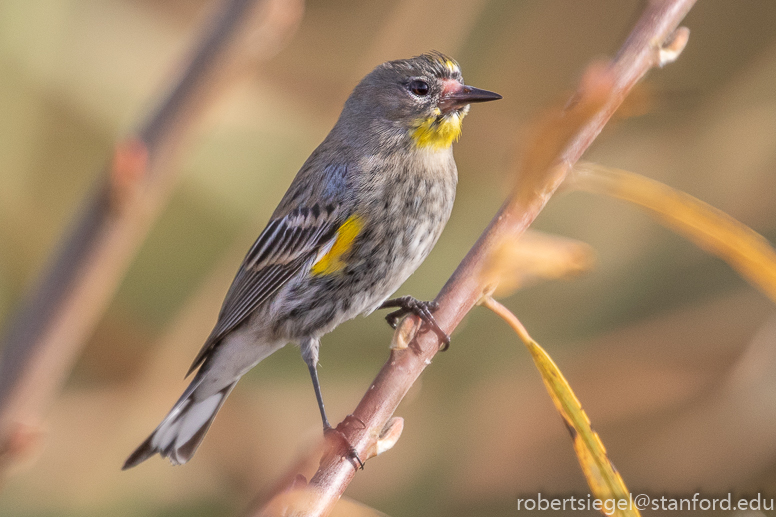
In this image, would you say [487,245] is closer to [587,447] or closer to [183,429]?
[587,447]

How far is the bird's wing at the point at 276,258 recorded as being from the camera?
1234 mm

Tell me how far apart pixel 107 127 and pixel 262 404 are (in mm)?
594

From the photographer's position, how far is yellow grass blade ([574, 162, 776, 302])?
42 cm

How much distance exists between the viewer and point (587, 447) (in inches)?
19.1

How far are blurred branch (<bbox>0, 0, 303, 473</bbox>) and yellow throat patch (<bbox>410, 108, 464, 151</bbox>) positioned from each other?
84 centimetres

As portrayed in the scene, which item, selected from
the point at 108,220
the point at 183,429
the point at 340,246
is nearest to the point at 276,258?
the point at 340,246

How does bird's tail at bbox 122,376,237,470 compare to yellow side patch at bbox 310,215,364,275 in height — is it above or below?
below

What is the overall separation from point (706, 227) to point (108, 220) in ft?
1.12

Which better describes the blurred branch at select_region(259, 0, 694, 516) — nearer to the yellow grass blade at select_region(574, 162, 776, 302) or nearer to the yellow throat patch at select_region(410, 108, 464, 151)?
the yellow grass blade at select_region(574, 162, 776, 302)

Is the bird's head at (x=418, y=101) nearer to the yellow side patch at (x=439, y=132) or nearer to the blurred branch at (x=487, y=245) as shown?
the yellow side patch at (x=439, y=132)

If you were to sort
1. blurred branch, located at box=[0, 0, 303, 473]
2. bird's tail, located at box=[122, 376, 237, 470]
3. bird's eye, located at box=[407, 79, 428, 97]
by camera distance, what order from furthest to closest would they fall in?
bird's eye, located at box=[407, 79, 428, 97], bird's tail, located at box=[122, 376, 237, 470], blurred branch, located at box=[0, 0, 303, 473]

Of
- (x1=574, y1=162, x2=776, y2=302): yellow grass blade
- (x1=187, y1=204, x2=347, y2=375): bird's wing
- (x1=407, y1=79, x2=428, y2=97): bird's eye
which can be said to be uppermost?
(x1=407, y1=79, x2=428, y2=97): bird's eye

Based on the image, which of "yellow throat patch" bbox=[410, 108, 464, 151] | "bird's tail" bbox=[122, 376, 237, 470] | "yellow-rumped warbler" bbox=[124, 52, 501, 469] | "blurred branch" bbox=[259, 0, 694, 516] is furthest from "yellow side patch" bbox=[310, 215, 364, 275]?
"blurred branch" bbox=[259, 0, 694, 516]

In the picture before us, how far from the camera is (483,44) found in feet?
4.65
